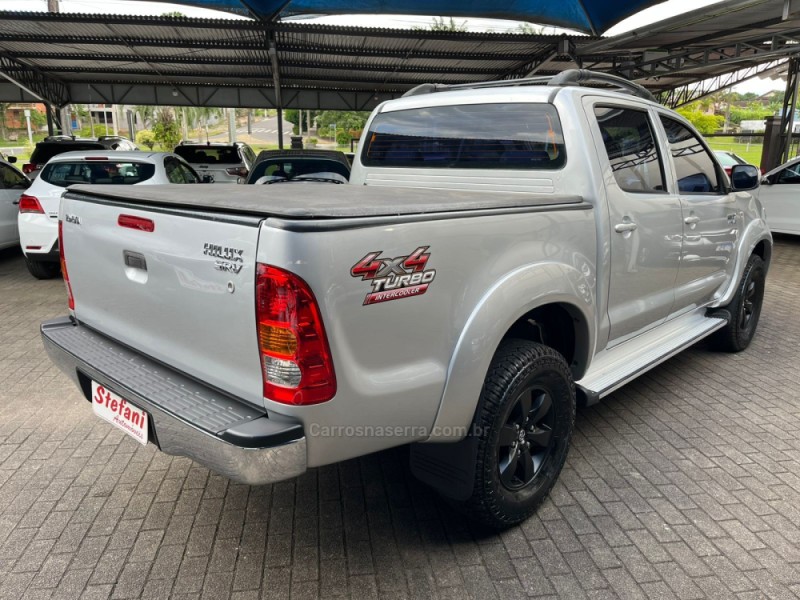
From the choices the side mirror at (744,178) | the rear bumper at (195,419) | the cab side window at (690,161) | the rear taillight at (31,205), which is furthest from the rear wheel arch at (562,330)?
the rear taillight at (31,205)

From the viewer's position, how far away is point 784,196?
35.1 feet

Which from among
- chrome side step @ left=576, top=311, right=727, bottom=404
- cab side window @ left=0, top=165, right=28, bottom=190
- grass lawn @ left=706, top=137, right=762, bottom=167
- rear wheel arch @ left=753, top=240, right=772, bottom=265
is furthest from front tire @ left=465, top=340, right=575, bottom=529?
grass lawn @ left=706, top=137, right=762, bottom=167

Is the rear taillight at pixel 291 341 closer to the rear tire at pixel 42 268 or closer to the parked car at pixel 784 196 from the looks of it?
the rear tire at pixel 42 268

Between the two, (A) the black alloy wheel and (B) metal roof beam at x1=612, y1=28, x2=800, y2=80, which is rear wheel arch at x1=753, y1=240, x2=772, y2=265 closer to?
(A) the black alloy wheel

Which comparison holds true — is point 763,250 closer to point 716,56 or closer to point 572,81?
point 572,81

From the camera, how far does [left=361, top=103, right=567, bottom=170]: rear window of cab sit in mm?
3098

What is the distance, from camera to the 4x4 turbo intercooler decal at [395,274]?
6.12 ft

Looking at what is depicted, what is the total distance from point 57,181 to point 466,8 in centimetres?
874

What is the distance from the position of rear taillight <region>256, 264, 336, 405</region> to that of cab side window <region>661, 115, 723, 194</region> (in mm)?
2913

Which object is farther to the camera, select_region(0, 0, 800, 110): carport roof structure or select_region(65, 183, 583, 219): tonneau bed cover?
select_region(0, 0, 800, 110): carport roof structure

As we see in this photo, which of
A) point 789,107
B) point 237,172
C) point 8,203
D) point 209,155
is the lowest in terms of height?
point 8,203

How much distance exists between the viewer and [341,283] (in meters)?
1.81

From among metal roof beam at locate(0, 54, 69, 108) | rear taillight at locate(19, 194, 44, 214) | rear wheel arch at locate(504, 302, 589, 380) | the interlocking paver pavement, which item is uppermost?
metal roof beam at locate(0, 54, 69, 108)

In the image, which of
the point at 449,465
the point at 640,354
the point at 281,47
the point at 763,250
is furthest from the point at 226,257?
the point at 281,47
